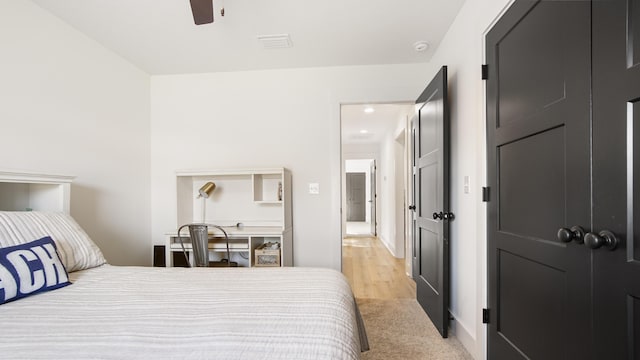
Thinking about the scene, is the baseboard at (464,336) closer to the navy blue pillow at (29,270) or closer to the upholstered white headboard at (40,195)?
the navy blue pillow at (29,270)

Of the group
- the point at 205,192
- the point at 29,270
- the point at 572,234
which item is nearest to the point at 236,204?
the point at 205,192

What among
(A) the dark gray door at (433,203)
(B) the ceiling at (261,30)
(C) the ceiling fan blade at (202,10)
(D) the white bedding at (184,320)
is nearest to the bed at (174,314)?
(D) the white bedding at (184,320)

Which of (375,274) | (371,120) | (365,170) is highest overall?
(371,120)

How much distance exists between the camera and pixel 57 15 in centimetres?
206

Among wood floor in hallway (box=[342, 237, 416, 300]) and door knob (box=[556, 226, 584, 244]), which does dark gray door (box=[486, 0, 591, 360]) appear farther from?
wood floor in hallway (box=[342, 237, 416, 300])

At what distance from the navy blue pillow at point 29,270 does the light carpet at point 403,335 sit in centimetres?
172

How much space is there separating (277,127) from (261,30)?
0.99 meters

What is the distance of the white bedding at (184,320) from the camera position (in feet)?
2.45

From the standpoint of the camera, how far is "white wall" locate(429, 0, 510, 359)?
1.67 meters

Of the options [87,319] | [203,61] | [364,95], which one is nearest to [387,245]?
[364,95]

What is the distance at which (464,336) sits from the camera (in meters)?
1.92

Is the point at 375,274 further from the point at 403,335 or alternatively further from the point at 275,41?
the point at 275,41

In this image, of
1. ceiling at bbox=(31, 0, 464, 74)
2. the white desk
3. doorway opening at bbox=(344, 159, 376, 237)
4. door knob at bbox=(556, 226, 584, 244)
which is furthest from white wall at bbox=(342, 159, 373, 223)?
door knob at bbox=(556, 226, 584, 244)

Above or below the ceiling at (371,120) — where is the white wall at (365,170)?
below
